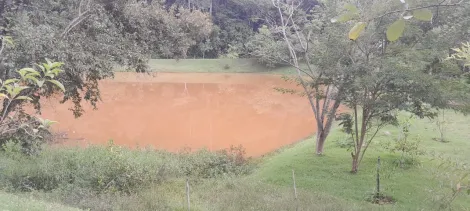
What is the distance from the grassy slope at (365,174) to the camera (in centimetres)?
732

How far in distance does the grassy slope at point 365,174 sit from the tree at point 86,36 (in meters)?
4.06

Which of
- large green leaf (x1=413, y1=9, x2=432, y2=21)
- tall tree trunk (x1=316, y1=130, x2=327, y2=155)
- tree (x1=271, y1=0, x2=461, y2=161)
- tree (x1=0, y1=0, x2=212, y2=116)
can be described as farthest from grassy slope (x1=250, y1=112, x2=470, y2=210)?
large green leaf (x1=413, y1=9, x2=432, y2=21)

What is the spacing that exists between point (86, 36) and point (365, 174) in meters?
6.80

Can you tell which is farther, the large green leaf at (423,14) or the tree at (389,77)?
the tree at (389,77)

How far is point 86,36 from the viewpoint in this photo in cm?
923

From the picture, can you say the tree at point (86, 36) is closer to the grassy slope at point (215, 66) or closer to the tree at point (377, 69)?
the tree at point (377, 69)

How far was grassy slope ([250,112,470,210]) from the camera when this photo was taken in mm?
7324

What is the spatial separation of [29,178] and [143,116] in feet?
30.3

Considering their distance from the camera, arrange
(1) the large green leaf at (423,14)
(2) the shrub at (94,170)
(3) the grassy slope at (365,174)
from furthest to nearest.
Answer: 1. (2) the shrub at (94,170)
2. (3) the grassy slope at (365,174)
3. (1) the large green leaf at (423,14)

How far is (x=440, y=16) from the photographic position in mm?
7984

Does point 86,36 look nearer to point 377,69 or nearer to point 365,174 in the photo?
point 377,69

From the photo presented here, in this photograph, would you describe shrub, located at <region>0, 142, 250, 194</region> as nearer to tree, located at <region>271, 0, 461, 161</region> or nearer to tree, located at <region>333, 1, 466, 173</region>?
tree, located at <region>271, 0, 461, 161</region>

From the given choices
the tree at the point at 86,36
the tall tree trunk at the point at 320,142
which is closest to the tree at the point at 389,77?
the tall tree trunk at the point at 320,142

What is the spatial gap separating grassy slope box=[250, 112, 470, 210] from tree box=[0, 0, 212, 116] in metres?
4.06
